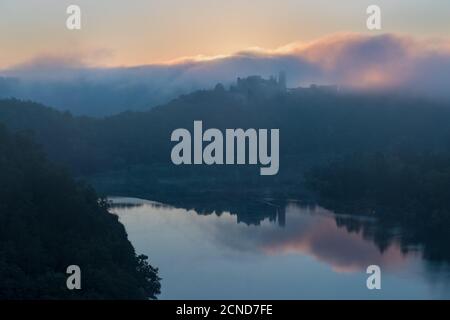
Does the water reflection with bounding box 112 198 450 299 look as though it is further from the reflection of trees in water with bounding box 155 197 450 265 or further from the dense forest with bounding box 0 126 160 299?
the dense forest with bounding box 0 126 160 299

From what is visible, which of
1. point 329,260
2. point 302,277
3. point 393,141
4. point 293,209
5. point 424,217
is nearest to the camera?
point 302,277

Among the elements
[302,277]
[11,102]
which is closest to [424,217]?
[302,277]

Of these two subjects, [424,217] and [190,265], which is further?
[424,217]

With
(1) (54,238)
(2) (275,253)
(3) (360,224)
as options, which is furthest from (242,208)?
(1) (54,238)

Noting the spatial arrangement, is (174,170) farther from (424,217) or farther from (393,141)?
(424,217)

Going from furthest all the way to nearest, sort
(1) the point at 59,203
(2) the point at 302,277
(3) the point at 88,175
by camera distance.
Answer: (3) the point at 88,175, (2) the point at 302,277, (1) the point at 59,203

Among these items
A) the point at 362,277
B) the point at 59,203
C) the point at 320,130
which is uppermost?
the point at 320,130

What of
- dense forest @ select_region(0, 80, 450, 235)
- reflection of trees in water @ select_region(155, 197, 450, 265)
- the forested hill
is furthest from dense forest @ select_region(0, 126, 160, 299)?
the forested hill
